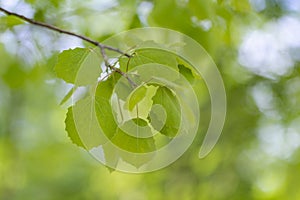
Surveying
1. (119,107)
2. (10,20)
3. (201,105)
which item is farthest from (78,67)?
(201,105)

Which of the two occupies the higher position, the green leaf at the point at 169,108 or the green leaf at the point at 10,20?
the green leaf at the point at 10,20

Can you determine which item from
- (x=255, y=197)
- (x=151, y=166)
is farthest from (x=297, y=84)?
(x=151, y=166)

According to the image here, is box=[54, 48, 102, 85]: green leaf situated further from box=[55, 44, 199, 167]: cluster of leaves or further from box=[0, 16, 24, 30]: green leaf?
box=[0, 16, 24, 30]: green leaf

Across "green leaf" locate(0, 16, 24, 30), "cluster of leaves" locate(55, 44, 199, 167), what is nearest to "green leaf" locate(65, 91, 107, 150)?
"cluster of leaves" locate(55, 44, 199, 167)

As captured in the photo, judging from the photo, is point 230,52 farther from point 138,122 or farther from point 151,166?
point 138,122

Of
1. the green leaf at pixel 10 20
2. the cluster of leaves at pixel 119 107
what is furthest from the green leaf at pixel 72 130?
the green leaf at pixel 10 20

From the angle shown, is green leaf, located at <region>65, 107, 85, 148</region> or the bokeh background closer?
green leaf, located at <region>65, 107, 85, 148</region>

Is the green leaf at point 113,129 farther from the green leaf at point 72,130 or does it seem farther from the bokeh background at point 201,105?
the bokeh background at point 201,105
